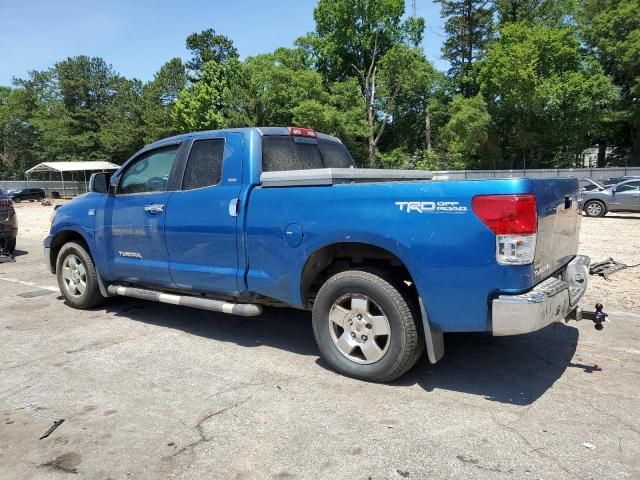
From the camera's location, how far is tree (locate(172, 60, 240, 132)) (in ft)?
171

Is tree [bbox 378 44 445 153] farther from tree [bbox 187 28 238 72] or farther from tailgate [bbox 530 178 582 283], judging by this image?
tailgate [bbox 530 178 582 283]

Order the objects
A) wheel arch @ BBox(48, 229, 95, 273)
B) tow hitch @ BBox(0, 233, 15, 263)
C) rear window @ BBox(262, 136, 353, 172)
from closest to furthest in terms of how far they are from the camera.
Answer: rear window @ BBox(262, 136, 353, 172) < wheel arch @ BBox(48, 229, 95, 273) < tow hitch @ BBox(0, 233, 15, 263)

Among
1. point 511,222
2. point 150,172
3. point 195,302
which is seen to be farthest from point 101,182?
point 511,222

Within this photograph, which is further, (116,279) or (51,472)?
(116,279)

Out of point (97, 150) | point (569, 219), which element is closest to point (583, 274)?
point (569, 219)

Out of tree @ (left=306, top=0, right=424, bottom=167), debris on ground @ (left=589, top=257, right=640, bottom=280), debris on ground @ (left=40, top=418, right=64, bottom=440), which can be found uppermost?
tree @ (left=306, top=0, right=424, bottom=167)

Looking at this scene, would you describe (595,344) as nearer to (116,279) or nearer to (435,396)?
(435,396)

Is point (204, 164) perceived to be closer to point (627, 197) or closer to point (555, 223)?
point (555, 223)

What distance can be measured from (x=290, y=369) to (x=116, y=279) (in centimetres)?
271

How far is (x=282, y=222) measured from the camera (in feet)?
14.7

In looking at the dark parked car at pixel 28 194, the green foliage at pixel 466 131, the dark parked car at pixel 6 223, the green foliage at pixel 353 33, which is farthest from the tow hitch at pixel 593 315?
the dark parked car at pixel 28 194

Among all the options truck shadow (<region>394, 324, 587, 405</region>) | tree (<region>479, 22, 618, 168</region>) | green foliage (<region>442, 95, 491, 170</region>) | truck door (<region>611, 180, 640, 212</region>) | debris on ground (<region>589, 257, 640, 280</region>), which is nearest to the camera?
truck shadow (<region>394, 324, 587, 405</region>)

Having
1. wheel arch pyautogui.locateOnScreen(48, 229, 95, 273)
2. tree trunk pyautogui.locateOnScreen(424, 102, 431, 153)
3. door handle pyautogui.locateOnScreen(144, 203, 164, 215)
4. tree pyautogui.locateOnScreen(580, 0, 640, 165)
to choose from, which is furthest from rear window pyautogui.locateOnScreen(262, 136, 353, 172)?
tree trunk pyautogui.locateOnScreen(424, 102, 431, 153)

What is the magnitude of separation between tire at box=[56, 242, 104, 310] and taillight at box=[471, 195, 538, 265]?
4811 mm
